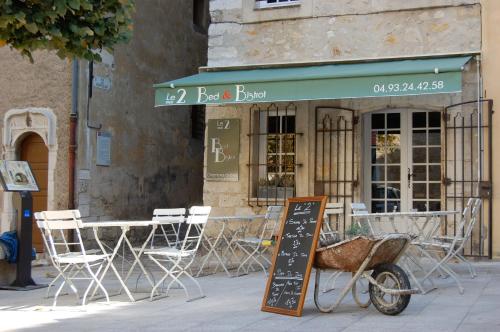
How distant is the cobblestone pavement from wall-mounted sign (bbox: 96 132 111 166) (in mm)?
4763

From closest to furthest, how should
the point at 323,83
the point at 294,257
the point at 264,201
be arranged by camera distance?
the point at 294,257 < the point at 323,83 < the point at 264,201

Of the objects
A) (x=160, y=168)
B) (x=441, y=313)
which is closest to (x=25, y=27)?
(x=441, y=313)

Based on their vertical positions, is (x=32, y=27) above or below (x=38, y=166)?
above

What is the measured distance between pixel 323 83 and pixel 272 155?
220 centimetres

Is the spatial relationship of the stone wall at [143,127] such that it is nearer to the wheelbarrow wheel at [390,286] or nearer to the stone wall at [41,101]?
the stone wall at [41,101]

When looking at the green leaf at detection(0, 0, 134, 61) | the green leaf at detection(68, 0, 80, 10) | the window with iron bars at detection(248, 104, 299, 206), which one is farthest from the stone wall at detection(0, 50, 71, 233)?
the green leaf at detection(68, 0, 80, 10)

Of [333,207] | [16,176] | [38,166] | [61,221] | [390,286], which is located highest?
[38,166]

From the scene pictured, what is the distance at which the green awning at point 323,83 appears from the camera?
8.87m

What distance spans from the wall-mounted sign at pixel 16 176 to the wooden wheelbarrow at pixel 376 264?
3.98 metres

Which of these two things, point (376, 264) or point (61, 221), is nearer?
point (376, 264)

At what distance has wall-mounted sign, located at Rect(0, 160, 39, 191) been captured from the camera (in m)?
8.39

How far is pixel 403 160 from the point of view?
35.1ft

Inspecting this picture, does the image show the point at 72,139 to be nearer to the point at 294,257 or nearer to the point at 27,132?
the point at 27,132

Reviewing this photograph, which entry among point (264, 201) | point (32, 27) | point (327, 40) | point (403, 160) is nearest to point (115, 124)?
point (264, 201)
